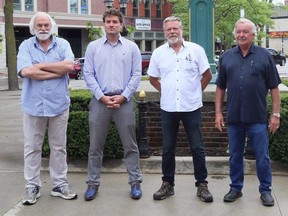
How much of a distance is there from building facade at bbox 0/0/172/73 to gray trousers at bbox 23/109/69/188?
3647 cm

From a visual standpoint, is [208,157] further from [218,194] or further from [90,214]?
[90,214]

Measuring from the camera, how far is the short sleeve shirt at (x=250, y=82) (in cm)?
477

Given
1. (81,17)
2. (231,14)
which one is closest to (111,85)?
(231,14)

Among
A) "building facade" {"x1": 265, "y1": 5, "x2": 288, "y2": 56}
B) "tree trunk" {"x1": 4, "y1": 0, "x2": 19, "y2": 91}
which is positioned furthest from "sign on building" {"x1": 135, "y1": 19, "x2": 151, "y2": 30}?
"tree trunk" {"x1": 4, "y1": 0, "x2": 19, "y2": 91}

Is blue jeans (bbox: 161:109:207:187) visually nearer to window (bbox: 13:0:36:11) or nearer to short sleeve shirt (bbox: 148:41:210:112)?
short sleeve shirt (bbox: 148:41:210:112)

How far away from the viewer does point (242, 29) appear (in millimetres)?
4789

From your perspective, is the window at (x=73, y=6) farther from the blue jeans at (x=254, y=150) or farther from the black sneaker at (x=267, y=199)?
the black sneaker at (x=267, y=199)

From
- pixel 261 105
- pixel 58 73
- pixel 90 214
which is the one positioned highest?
pixel 58 73

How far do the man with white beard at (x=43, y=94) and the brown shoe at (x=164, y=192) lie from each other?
907 mm

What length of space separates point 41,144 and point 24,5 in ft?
133

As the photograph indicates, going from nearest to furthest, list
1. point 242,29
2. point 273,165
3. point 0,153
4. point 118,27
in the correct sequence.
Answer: point 242,29 < point 118,27 < point 273,165 < point 0,153

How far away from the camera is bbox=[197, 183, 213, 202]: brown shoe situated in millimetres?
5086

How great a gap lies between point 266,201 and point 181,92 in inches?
56.1

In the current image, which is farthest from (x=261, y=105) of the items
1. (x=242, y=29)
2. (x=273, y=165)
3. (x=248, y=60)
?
(x=273, y=165)
